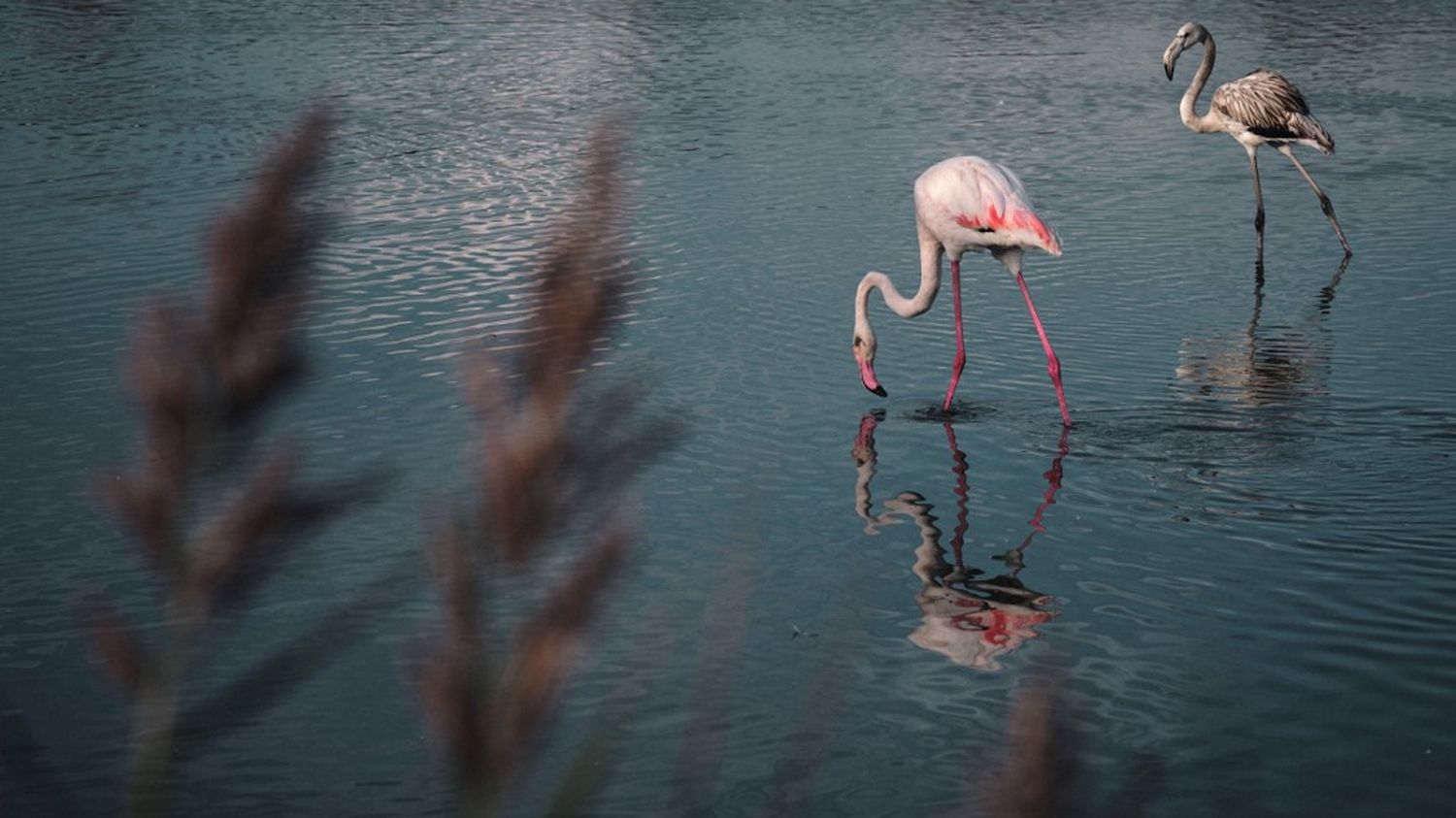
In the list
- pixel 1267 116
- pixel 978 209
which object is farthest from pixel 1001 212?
pixel 1267 116

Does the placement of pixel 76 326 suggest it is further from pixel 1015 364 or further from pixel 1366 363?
pixel 1366 363

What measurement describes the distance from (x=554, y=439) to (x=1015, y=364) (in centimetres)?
817

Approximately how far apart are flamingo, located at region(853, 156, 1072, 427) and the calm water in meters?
0.28

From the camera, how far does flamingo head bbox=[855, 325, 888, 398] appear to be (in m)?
8.45

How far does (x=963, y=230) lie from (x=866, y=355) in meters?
0.80

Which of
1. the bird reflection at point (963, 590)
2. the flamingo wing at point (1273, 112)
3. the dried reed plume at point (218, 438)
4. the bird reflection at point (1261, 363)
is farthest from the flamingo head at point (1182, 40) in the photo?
the dried reed plume at point (218, 438)

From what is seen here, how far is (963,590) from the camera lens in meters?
6.15

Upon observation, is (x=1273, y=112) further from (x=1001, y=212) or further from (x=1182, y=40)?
(x=1001, y=212)

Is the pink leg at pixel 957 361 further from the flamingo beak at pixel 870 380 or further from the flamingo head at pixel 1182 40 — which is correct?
the flamingo head at pixel 1182 40

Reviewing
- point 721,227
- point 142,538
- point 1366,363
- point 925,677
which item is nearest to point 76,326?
point 721,227

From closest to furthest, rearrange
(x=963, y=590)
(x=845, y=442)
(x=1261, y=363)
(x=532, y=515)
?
(x=532, y=515) < (x=963, y=590) < (x=845, y=442) < (x=1261, y=363)

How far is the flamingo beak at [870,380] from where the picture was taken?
8469 mm

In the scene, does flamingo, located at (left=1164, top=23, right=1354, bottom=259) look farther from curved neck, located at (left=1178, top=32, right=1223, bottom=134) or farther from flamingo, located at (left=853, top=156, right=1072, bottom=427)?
flamingo, located at (left=853, top=156, right=1072, bottom=427)

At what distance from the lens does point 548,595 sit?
1219 millimetres
